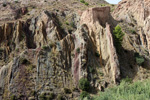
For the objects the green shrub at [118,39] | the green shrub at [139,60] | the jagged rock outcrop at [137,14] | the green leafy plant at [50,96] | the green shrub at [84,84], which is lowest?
the green leafy plant at [50,96]

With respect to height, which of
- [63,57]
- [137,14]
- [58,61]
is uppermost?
[137,14]

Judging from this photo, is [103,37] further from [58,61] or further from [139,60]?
[58,61]

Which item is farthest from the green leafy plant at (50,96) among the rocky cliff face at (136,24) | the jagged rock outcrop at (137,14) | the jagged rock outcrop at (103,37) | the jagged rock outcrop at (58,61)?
the jagged rock outcrop at (137,14)

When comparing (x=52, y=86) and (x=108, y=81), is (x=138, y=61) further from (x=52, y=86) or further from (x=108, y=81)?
(x=52, y=86)

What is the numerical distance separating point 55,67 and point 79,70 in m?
4.55

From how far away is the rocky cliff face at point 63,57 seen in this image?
1030 inches

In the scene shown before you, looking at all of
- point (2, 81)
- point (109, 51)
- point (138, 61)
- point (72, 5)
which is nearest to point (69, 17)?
point (72, 5)

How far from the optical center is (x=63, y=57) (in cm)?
3083

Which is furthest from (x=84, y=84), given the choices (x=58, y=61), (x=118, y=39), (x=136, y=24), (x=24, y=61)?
(x=136, y=24)

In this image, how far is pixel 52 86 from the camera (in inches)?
1035

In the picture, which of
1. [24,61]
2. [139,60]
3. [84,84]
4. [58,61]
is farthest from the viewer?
[139,60]

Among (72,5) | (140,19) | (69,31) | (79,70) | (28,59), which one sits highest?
(72,5)

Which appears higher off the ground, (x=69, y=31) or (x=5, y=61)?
(x=69, y=31)

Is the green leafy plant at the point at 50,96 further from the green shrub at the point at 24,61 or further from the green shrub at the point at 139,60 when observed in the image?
the green shrub at the point at 139,60
